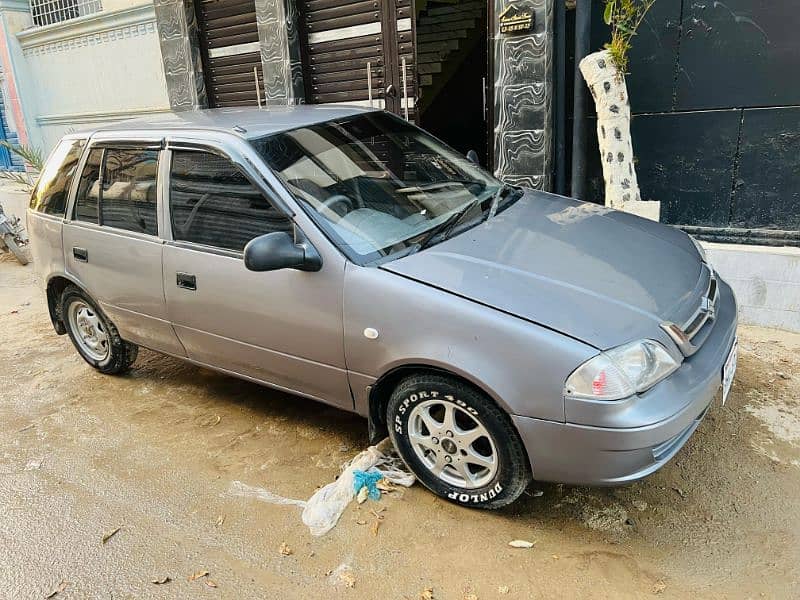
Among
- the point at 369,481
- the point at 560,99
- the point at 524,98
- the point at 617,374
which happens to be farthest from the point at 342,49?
the point at 617,374

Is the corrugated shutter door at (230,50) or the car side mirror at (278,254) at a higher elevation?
the corrugated shutter door at (230,50)

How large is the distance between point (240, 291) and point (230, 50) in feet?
18.5

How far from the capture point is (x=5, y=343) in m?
5.56

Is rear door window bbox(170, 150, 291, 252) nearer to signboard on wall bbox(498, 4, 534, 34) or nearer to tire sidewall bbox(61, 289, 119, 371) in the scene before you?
tire sidewall bbox(61, 289, 119, 371)

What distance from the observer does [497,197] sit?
12.1 feet

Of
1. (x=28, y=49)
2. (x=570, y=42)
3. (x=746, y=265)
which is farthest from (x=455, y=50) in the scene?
(x=28, y=49)

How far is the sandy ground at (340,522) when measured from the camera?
2561 millimetres

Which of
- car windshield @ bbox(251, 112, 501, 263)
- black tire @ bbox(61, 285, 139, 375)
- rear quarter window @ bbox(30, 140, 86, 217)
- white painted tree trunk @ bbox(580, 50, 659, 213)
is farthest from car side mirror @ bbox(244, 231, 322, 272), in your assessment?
white painted tree trunk @ bbox(580, 50, 659, 213)

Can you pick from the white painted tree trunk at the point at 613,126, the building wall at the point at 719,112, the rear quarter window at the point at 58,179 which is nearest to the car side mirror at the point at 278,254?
the rear quarter window at the point at 58,179

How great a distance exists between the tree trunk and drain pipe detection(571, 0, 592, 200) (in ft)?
1.59

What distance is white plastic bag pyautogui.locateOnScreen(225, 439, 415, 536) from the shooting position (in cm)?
296

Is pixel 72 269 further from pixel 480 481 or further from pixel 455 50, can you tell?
pixel 455 50

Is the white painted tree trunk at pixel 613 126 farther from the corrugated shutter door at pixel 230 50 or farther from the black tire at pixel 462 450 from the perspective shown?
the corrugated shutter door at pixel 230 50

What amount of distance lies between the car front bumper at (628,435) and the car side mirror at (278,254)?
3.84ft
